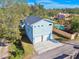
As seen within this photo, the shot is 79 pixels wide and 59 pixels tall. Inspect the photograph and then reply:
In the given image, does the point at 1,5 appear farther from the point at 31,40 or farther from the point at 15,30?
the point at 31,40

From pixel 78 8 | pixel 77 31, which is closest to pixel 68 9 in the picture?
pixel 78 8

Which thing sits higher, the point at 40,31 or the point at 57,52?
the point at 40,31

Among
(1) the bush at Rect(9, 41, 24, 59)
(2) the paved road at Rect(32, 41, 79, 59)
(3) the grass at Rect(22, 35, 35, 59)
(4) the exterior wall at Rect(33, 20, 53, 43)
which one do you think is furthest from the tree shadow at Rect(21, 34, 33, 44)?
(2) the paved road at Rect(32, 41, 79, 59)

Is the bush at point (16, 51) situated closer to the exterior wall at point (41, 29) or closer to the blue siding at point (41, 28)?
the exterior wall at point (41, 29)

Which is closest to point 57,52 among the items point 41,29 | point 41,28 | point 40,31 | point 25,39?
point 40,31

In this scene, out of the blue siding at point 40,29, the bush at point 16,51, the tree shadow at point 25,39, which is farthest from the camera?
the tree shadow at point 25,39

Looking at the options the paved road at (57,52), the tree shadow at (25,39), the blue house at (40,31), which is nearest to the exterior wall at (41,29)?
the blue house at (40,31)

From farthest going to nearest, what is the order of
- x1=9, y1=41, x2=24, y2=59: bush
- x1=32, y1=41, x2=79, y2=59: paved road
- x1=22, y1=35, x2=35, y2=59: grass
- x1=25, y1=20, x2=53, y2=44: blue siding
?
x1=25, y1=20, x2=53, y2=44: blue siding, x1=22, y1=35, x2=35, y2=59: grass, x1=32, y1=41, x2=79, y2=59: paved road, x1=9, y1=41, x2=24, y2=59: bush

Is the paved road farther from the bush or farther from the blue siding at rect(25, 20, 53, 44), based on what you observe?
the blue siding at rect(25, 20, 53, 44)

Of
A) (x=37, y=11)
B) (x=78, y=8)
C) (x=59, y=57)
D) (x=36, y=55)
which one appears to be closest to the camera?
(x=59, y=57)

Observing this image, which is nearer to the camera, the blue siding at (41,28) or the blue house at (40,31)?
the blue house at (40,31)

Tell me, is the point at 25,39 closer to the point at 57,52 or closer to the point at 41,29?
the point at 41,29
